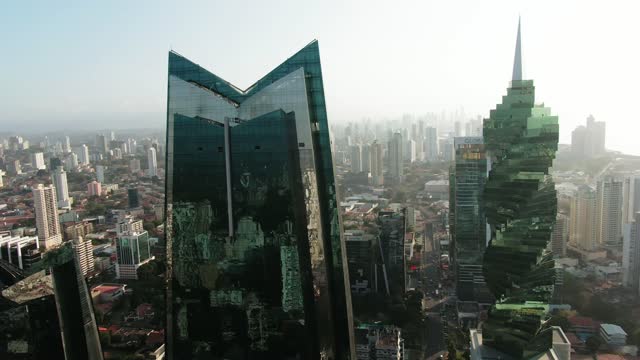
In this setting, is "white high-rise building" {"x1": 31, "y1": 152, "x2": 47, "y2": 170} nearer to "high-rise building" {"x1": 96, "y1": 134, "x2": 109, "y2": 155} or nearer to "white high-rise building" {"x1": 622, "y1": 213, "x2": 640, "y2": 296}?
"high-rise building" {"x1": 96, "y1": 134, "x2": 109, "y2": 155}

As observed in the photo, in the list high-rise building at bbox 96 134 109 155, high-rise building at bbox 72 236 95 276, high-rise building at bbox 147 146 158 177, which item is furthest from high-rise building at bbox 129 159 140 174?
high-rise building at bbox 72 236 95 276

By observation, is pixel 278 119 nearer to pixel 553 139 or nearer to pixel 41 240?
pixel 553 139

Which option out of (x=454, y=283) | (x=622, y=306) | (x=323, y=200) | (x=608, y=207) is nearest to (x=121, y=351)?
(x=323, y=200)

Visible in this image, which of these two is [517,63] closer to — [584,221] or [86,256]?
[584,221]

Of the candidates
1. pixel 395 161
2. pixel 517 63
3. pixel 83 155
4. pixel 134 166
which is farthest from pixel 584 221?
pixel 83 155

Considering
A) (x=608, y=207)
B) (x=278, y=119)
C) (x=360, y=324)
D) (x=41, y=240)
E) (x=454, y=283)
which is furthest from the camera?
(x=41, y=240)

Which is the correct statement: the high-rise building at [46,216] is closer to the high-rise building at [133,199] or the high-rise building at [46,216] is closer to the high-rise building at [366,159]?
the high-rise building at [133,199]
